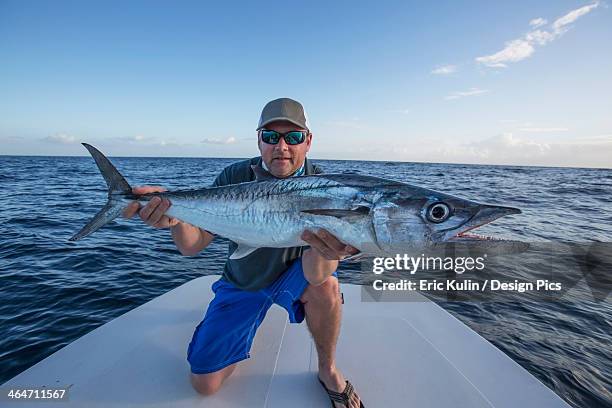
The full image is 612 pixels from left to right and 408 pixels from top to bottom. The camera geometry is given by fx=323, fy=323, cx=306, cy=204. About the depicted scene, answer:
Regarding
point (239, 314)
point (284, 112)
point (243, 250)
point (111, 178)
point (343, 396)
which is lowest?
point (343, 396)

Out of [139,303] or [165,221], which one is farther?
[139,303]

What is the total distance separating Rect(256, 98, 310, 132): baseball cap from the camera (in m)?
3.34

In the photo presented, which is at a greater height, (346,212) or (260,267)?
(346,212)

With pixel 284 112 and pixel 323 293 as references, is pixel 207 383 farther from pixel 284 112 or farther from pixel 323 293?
Answer: pixel 284 112

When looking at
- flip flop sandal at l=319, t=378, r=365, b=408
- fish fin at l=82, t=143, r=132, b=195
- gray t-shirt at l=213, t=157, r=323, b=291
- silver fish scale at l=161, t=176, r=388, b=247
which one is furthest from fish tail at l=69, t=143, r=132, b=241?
flip flop sandal at l=319, t=378, r=365, b=408

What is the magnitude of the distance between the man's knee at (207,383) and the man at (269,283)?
0.11ft

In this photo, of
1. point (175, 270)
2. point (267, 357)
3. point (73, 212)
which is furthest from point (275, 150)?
point (73, 212)

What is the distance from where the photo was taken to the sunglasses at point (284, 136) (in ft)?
11.0

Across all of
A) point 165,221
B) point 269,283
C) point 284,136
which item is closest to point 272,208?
point 284,136

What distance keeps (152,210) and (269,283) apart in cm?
140

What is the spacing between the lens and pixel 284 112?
3346 mm

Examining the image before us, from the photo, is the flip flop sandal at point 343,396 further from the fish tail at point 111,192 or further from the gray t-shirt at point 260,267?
the fish tail at point 111,192

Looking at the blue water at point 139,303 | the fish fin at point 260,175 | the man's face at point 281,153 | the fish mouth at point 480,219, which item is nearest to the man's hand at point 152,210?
the fish fin at point 260,175

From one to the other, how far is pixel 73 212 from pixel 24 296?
9.15 meters
